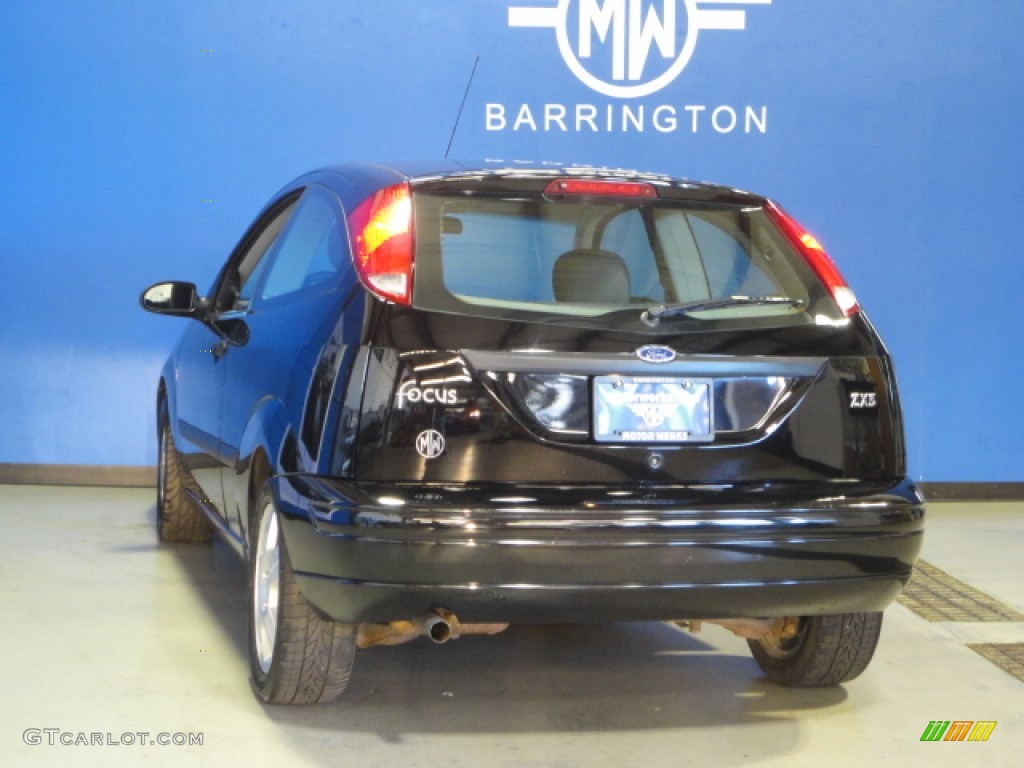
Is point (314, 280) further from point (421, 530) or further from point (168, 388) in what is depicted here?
point (168, 388)

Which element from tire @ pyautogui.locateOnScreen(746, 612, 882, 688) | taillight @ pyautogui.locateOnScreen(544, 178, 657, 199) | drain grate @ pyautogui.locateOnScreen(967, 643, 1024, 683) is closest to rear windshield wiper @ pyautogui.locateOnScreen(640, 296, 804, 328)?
taillight @ pyautogui.locateOnScreen(544, 178, 657, 199)

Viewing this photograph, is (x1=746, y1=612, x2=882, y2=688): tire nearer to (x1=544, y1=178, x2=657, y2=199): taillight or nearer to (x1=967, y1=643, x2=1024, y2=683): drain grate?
(x1=967, y1=643, x2=1024, y2=683): drain grate

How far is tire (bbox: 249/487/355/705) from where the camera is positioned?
3.68m

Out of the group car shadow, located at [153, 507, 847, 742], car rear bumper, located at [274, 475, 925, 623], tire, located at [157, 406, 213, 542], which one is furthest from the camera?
tire, located at [157, 406, 213, 542]

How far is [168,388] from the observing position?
→ 5.88 meters

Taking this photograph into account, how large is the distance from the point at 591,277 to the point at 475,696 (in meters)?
1.21

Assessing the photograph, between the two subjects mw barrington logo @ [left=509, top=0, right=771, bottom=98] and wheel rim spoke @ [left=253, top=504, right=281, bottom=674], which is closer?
wheel rim spoke @ [left=253, top=504, right=281, bottom=674]

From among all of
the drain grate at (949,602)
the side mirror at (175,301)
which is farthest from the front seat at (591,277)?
the drain grate at (949,602)

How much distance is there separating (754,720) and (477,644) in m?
1.07

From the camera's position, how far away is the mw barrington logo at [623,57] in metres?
7.68

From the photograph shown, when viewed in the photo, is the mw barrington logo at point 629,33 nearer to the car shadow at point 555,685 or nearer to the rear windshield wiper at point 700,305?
the car shadow at point 555,685

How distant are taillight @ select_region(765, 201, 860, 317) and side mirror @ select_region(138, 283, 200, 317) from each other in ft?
6.54

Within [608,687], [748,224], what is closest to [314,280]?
[748,224]

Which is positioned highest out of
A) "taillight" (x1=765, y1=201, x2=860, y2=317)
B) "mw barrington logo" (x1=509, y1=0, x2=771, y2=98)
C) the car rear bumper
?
"mw barrington logo" (x1=509, y1=0, x2=771, y2=98)
